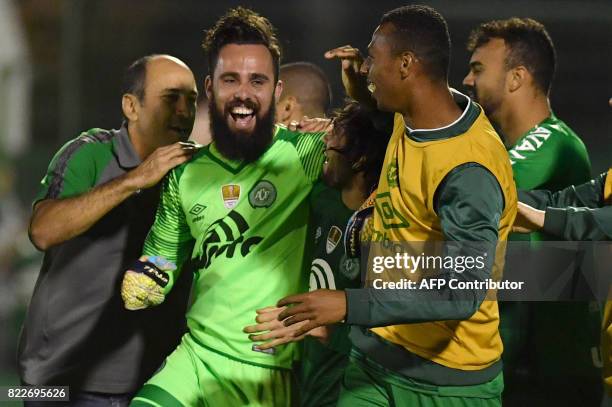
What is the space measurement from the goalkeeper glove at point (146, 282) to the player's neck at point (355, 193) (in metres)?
0.71

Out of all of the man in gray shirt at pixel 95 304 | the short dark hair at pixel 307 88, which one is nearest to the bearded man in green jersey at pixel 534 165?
the short dark hair at pixel 307 88

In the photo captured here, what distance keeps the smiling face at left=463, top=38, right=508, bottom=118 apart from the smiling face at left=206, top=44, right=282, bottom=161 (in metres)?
1.06

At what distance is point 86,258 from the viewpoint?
4363 millimetres

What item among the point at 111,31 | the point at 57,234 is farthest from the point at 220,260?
the point at 111,31

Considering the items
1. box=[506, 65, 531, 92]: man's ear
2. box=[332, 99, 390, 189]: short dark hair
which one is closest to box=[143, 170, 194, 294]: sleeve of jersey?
box=[332, 99, 390, 189]: short dark hair

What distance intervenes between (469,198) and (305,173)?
107 centimetres

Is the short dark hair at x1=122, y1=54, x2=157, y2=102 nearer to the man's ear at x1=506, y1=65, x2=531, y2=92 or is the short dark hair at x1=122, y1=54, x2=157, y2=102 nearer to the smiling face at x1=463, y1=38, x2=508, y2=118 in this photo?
the smiling face at x1=463, y1=38, x2=508, y2=118

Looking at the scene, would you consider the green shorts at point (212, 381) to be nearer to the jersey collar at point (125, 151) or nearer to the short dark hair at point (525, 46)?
the jersey collar at point (125, 151)

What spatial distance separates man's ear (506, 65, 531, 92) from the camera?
4586 millimetres

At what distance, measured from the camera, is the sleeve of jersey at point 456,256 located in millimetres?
3031

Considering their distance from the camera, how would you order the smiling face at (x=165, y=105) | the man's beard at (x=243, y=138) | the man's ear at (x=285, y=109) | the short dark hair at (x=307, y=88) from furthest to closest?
the short dark hair at (x=307, y=88)
the man's ear at (x=285, y=109)
the smiling face at (x=165, y=105)
the man's beard at (x=243, y=138)

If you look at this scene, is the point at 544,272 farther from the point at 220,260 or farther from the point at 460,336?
the point at 220,260

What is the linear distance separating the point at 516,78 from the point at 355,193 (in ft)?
3.50

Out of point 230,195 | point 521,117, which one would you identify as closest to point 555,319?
point 521,117
